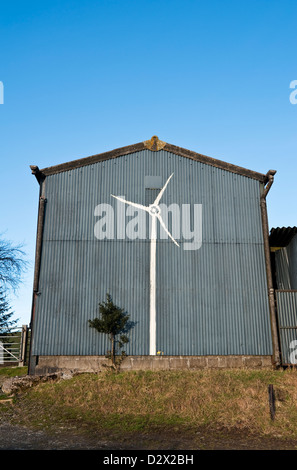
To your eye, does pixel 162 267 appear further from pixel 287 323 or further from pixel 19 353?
pixel 19 353

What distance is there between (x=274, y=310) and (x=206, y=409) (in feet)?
26.2

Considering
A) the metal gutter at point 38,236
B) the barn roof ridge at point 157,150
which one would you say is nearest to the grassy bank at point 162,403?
the metal gutter at point 38,236

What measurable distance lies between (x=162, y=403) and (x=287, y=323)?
8.58 meters

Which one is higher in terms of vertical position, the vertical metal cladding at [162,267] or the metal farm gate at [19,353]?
the vertical metal cladding at [162,267]

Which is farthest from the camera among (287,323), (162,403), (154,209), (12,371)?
(12,371)

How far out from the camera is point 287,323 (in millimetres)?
18875

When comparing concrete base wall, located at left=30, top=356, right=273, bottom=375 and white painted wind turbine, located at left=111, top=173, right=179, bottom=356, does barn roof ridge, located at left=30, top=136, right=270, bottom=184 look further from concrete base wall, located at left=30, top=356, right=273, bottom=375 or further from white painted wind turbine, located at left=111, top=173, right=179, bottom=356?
concrete base wall, located at left=30, top=356, right=273, bottom=375

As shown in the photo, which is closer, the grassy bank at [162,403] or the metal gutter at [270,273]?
the grassy bank at [162,403]

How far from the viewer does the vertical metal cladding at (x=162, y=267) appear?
60.6ft

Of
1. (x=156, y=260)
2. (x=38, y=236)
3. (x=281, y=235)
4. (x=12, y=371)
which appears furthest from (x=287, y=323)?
(x=12, y=371)

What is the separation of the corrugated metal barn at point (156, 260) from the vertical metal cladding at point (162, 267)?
0.05 metres

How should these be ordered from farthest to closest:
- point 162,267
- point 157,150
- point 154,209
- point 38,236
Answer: point 157,150
point 154,209
point 38,236
point 162,267

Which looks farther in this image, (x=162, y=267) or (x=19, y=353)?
(x=19, y=353)

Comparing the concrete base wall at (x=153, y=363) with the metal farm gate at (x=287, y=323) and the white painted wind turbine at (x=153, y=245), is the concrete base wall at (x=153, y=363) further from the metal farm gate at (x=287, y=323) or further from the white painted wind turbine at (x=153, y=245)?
the metal farm gate at (x=287, y=323)
